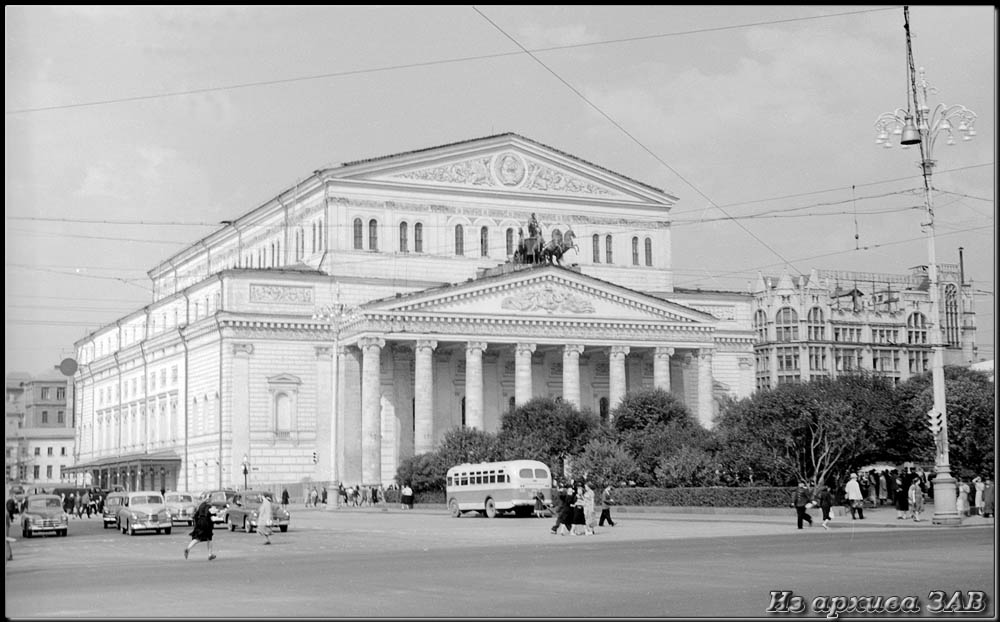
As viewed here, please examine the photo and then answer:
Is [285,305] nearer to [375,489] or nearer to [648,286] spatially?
[375,489]

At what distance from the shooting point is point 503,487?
5956 centimetres

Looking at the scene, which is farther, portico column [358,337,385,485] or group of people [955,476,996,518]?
portico column [358,337,385,485]

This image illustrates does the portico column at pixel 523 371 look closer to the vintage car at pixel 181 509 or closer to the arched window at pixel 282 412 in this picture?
the arched window at pixel 282 412

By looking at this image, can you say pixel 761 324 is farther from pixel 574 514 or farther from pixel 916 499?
pixel 574 514

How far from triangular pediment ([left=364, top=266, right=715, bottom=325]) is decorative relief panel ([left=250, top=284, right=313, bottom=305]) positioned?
664 cm

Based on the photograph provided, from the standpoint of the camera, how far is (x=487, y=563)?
2739 centimetres

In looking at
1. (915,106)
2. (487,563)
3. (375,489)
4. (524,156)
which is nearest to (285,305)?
(375,489)

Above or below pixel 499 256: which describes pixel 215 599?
below

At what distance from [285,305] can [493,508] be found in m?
29.1

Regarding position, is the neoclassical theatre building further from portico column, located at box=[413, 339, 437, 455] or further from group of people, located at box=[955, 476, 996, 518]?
group of people, located at box=[955, 476, 996, 518]

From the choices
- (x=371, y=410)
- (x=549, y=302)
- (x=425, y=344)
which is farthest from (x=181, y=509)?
(x=549, y=302)

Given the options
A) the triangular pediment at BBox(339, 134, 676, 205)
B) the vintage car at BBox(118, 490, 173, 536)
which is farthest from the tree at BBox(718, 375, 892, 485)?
the triangular pediment at BBox(339, 134, 676, 205)

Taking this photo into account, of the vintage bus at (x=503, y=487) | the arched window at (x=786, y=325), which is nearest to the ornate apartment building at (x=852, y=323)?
the arched window at (x=786, y=325)

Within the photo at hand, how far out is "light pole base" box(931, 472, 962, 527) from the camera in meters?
42.4
